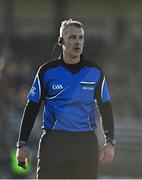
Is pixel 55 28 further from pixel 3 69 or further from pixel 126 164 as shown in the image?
pixel 126 164

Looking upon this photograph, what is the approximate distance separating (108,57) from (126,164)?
6.81m

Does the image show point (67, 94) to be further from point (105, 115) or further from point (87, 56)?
point (87, 56)

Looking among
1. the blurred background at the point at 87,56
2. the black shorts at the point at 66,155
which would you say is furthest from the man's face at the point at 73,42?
the blurred background at the point at 87,56

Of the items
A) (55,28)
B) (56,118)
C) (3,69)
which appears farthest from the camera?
(55,28)

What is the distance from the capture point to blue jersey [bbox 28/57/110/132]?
7441mm

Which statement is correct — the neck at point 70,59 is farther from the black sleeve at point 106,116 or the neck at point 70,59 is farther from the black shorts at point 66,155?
the black shorts at point 66,155

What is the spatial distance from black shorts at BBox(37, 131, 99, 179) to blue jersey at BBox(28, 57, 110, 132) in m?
0.07

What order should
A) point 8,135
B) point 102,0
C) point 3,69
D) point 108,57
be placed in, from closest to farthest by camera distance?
point 8,135, point 3,69, point 108,57, point 102,0

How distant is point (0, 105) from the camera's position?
607 inches

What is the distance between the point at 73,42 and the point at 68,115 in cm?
63

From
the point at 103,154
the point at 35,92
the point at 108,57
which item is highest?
the point at 35,92

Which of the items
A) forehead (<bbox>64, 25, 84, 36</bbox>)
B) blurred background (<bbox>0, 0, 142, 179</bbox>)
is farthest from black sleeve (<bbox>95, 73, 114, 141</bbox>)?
blurred background (<bbox>0, 0, 142, 179</bbox>)

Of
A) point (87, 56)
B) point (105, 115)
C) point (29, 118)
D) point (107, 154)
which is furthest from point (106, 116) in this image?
point (87, 56)

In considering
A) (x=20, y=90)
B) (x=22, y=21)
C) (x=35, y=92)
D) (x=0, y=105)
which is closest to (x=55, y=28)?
(x=22, y=21)
